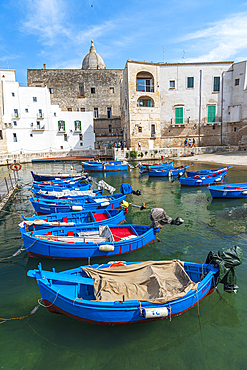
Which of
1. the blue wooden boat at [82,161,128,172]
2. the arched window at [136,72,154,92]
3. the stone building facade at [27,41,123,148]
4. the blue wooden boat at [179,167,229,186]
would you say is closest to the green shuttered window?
the arched window at [136,72,154,92]

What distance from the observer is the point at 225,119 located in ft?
132

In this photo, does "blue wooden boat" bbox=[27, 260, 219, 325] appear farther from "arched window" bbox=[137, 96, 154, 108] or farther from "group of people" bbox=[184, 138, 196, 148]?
"group of people" bbox=[184, 138, 196, 148]

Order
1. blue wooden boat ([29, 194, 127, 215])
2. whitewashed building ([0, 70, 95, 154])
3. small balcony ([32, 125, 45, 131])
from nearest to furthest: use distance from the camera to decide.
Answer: blue wooden boat ([29, 194, 127, 215]) → whitewashed building ([0, 70, 95, 154]) → small balcony ([32, 125, 45, 131])

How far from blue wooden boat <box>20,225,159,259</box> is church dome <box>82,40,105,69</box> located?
53.1 metres

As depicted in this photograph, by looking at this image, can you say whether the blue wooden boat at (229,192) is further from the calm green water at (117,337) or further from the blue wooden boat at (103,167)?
the blue wooden boat at (103,167)

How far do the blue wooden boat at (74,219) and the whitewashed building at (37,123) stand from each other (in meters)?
36.3

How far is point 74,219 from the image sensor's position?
11352mm

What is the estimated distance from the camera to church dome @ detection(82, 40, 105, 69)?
53281 mm

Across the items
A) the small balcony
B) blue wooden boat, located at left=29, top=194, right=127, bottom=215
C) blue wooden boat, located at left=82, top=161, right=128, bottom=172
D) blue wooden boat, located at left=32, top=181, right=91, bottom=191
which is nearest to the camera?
blue wooden boat, located at left=29, top=194, right=127, bottom=215

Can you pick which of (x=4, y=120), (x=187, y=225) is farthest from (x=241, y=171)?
(x=4, y=120)

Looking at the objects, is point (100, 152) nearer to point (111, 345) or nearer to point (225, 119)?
point (225, 119)

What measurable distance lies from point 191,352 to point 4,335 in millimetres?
4552

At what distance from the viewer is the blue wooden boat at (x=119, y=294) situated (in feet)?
17.3

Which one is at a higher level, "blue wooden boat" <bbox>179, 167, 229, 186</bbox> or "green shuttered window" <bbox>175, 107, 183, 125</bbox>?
"green shuttered window" <bbox>175, 107, 183, 125</bbox>
